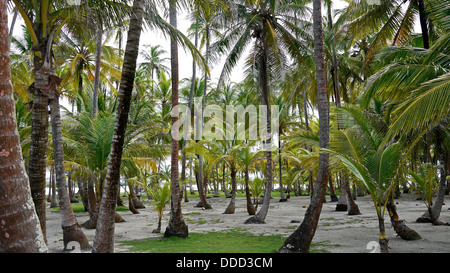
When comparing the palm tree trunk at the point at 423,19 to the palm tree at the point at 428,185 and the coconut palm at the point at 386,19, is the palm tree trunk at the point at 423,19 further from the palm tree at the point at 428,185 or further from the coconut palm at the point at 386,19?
the palm tree at the point at 428,185

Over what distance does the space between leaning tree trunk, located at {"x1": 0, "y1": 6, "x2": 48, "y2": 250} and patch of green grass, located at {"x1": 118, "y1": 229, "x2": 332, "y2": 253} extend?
5.17 m

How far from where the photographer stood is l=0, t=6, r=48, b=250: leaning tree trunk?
8.70ft

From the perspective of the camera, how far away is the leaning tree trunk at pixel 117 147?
554cm

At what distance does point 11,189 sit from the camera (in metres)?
2.72

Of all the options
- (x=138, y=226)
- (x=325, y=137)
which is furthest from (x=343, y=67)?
(x=138, y=226)

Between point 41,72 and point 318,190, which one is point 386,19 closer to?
point 318,190

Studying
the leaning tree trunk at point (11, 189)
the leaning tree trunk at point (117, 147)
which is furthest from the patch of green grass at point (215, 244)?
the leaning tree trunk at point (11, 189)

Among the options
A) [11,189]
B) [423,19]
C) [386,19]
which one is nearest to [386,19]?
[386,19]

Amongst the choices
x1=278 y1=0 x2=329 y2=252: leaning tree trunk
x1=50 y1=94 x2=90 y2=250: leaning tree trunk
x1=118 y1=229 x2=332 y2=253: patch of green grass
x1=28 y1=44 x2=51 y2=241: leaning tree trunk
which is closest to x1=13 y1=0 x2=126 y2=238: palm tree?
x1=28 y1=44 x2=51 y2=241: leaning tree trunk

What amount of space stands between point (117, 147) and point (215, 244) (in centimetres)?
432

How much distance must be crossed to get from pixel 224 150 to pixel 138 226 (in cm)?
584

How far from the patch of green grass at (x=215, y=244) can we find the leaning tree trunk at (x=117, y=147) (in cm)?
223

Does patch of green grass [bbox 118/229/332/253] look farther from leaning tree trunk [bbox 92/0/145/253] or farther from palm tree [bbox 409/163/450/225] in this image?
palm tree [bbox 409/163/450/225]

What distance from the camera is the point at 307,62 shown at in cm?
1408
